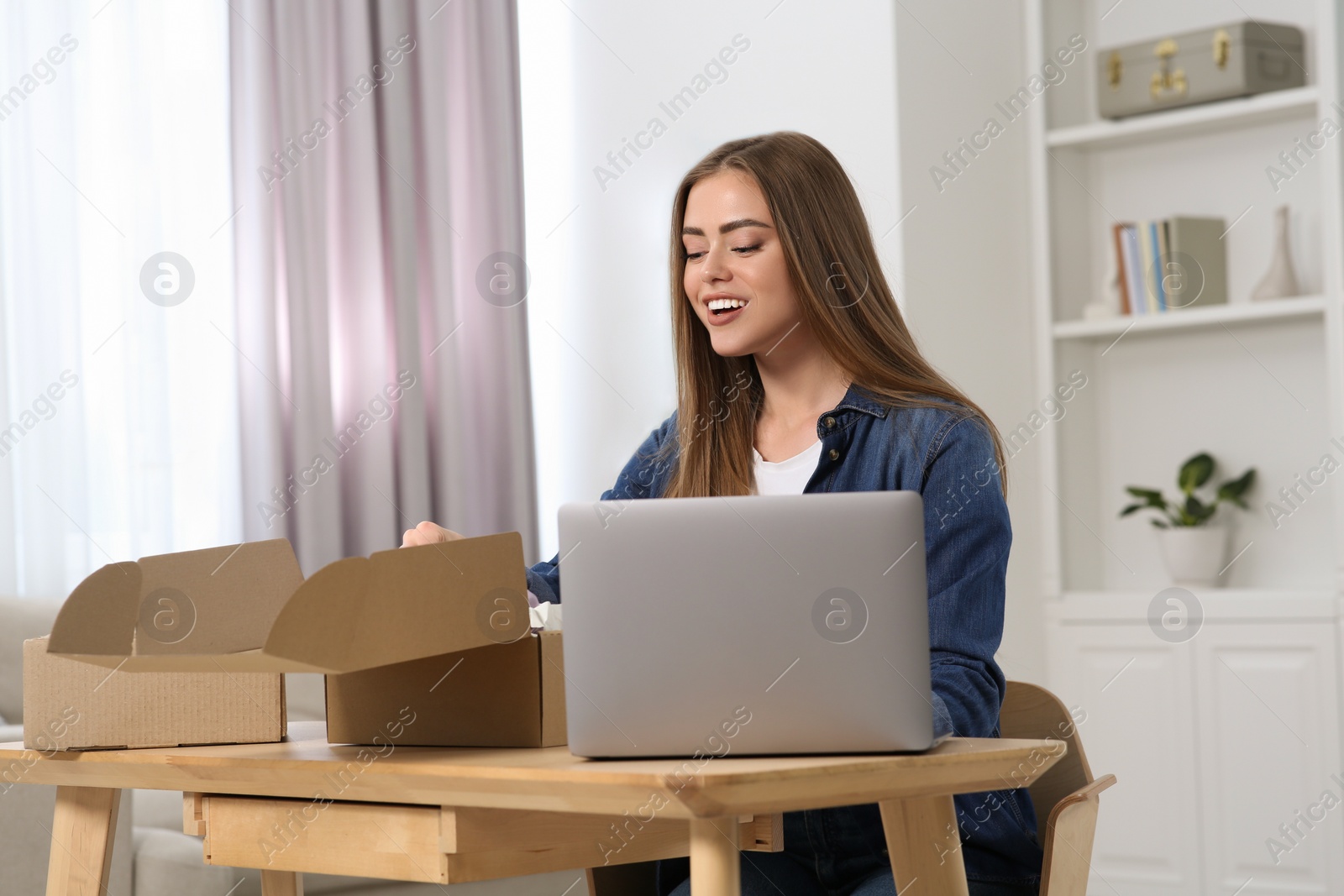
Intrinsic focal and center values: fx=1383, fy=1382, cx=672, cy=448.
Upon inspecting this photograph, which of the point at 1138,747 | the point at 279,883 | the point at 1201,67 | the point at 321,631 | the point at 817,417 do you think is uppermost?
the point at 1201,67

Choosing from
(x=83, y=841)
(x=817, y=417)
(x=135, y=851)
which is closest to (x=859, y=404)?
(x=817, y=417)

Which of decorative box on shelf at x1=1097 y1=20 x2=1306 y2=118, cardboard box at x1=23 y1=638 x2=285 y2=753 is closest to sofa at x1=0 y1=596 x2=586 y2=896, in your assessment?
cardboard box at x1=23 y1=638 x2=285 y2=753

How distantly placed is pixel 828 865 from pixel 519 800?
549mm

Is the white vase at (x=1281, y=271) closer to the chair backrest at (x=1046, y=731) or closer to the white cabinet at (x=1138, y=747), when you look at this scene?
the white cabinet at (x=1138, y=747)

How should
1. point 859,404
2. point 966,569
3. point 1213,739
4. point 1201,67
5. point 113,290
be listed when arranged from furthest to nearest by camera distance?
point 1201,67, point 1213,739, point 113,290, point 859,404, point 966,569

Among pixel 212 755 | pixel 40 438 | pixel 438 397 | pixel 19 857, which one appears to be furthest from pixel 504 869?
pixel 438 397

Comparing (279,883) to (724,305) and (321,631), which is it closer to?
(321,631)

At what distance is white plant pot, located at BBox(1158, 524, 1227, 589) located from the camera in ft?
10.3

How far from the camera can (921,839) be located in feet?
3.18

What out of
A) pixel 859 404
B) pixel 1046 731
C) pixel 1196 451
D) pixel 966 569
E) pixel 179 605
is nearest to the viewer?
pixel 179 605

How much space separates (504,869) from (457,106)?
2.66 metres

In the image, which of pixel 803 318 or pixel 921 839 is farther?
pixel 803 318

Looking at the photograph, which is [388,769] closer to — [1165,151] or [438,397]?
[438,397]

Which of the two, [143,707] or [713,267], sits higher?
[713,267]
